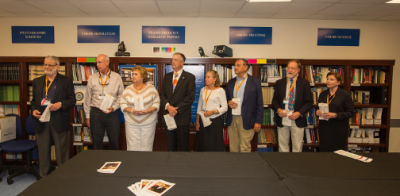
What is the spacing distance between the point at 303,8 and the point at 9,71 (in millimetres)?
5444

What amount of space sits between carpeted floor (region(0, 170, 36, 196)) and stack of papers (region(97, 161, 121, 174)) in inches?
91.2

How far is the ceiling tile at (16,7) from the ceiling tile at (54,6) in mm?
171

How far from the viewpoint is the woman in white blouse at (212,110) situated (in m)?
2.95

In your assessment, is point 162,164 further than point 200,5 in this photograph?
No

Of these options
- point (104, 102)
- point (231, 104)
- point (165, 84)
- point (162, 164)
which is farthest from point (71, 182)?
point (231, 104)

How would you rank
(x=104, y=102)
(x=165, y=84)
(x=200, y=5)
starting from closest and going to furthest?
1. (x=104, y=102)
2. (x=165, y=84)
3. (x=200, y=5)

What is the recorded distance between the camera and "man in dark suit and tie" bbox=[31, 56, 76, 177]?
298 cm

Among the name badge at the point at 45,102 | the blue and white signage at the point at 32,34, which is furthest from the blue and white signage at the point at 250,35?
the blue and white signage at the point at 32,34

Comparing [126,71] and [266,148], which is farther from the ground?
[126,71]

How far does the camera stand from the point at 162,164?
159cm

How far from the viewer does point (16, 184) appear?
10.0 ft

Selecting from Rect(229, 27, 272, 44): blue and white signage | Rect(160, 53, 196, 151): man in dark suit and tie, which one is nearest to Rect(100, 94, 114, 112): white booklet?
Rect(160, 53, 196, 151): man in dark suit and tie

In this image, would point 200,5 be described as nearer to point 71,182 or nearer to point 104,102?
point 104,102

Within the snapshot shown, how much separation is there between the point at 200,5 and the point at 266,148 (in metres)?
2.88
